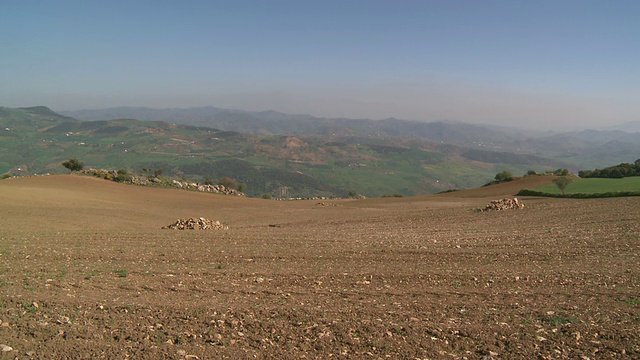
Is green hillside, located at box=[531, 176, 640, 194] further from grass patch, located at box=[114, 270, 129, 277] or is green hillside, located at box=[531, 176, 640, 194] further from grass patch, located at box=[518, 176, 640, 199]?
grass patch, located at box=[114, 270, 129, 277]

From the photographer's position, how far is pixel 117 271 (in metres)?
13.8

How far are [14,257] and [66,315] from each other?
25.9ft

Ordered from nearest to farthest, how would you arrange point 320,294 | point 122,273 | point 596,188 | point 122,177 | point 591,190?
point 320,294, point 122,273, point 591,190, point 596,188, point 122,177

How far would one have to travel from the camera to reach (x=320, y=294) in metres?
11.8

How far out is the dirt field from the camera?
27.4ft

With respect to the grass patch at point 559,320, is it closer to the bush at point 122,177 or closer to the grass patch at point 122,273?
the grass patch at point 122,273

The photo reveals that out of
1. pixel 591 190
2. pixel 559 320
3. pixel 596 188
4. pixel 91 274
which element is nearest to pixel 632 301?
pixel 559 320

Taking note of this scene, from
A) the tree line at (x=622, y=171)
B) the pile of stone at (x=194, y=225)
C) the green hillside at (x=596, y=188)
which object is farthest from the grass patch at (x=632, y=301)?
the tree line at (x=622, y=171)

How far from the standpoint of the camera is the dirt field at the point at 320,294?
836 cm

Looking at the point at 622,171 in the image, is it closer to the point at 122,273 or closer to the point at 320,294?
the point at 320,294

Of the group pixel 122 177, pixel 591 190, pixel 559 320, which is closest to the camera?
pixel 559 320

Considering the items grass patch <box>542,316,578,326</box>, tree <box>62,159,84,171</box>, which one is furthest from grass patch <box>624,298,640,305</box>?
tree <box>62,159,84,171</box>

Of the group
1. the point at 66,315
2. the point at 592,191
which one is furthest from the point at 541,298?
the point at 592,191

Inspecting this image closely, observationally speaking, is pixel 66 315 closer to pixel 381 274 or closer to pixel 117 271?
pixel 117 271
